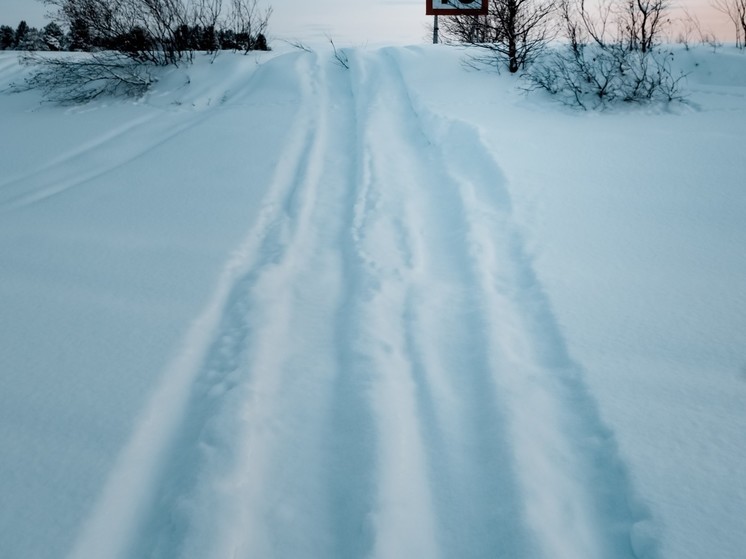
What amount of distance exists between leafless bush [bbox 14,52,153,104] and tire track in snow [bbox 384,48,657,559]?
876 cm

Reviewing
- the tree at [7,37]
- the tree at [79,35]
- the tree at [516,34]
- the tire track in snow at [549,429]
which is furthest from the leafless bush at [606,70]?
the tree at [7,37]

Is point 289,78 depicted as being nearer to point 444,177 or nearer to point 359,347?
point 444,177

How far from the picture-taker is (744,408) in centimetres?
199

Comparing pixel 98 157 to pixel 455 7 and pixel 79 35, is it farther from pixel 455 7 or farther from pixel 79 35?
pixel 79 35

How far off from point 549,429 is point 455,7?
7.21 meters

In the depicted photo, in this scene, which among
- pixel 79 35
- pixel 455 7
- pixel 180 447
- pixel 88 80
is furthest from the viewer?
pixel 79 35

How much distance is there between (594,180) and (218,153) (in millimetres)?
4075

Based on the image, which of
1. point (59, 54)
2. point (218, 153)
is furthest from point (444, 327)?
point (59, 54)

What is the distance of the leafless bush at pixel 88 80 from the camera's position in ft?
29.5

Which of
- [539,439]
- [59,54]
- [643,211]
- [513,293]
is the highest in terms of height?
[59,54]

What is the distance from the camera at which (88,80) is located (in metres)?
9.12

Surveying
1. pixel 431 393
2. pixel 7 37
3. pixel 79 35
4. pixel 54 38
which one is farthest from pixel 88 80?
pixel 7 37

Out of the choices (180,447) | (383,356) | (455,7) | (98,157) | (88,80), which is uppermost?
(455,7)

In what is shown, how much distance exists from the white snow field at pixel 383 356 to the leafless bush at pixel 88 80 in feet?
15.8
